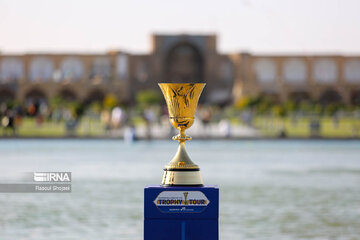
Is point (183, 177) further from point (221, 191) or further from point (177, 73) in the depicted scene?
point (177, 73)

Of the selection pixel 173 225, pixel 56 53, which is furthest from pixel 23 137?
pixel 56 53

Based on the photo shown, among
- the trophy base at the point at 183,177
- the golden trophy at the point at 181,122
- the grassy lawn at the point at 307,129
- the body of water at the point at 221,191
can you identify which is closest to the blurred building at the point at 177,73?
the grassy lawn at the point at 307,129

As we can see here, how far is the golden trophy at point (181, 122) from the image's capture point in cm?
402

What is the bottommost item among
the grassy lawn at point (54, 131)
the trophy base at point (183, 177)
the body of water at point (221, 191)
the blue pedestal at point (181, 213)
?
the body of water at point (221, 191)

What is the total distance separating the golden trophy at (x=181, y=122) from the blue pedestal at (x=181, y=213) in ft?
0.27

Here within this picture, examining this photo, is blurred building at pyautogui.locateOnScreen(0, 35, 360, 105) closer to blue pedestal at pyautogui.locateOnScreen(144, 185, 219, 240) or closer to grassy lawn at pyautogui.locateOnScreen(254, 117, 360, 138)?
grassy lawn at pyautogui.locateOnScreen(254, 117, 360, 138)

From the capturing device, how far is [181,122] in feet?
13.8

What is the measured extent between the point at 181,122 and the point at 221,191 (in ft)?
20.4

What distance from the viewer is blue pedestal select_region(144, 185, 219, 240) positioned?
394 cm

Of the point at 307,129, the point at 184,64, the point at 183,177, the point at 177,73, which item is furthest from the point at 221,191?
the point at 184,64

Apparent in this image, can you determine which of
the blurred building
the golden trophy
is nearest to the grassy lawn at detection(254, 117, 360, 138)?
the golden trophy

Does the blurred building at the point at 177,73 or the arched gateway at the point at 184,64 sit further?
the arched gateway at the point at 184,64

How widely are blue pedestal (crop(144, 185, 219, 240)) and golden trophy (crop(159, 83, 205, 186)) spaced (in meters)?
0.08

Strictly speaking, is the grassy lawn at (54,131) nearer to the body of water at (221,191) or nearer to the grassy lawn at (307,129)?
the body of water at (221,191)
